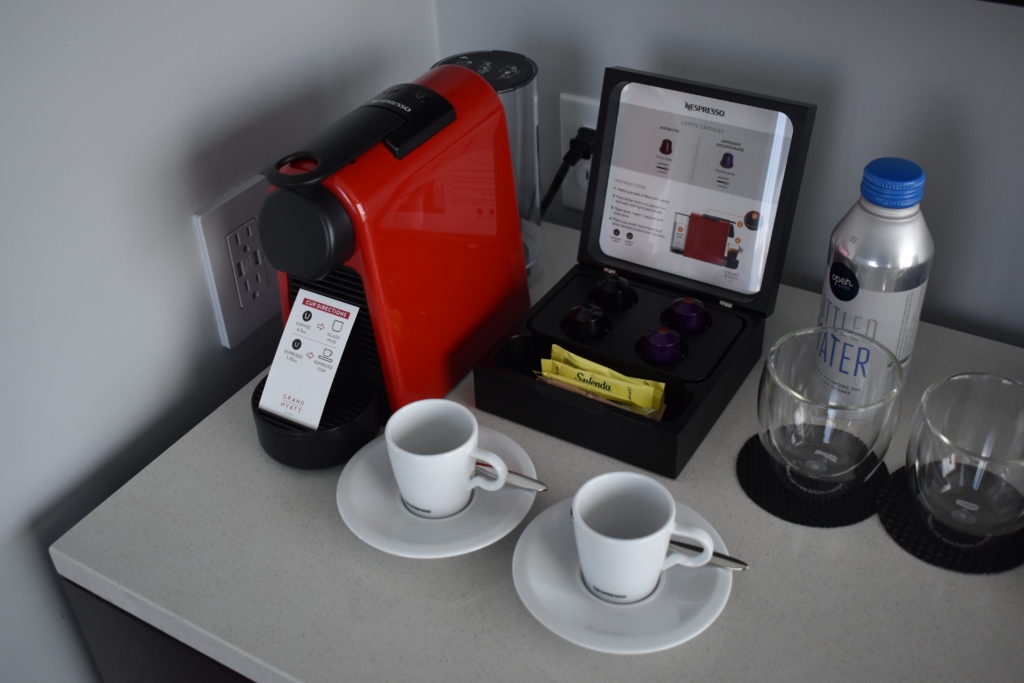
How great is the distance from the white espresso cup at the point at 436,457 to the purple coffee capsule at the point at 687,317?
25 centimetres

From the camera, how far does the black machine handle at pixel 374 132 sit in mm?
774

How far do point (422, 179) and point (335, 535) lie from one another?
1.05ft

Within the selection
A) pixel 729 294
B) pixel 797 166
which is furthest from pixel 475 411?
pixel 797 166

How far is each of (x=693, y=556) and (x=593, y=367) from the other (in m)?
0.23

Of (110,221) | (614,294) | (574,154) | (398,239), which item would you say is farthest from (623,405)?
(110,221)

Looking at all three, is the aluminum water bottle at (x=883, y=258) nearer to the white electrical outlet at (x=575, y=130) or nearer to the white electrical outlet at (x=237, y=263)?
the white electrical outlet at (x=575, y=130)

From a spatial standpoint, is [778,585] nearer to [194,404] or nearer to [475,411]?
[475,411]

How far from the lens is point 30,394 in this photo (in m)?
0.85

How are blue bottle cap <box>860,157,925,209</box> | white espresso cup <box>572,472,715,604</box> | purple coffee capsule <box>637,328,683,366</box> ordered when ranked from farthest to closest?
purple coffee capsule <box>637,328,683,366</box>
blue bottle cap <box>860,157,925,209</box>
white espresso cup <box>572,472,715,604</box>

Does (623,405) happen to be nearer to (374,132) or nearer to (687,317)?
(687,317)

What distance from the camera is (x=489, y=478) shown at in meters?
0.81

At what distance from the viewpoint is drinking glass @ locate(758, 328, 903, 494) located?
809 mm

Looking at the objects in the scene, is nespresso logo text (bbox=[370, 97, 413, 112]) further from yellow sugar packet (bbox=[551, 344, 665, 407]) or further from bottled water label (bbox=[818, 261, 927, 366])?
bottled water label (bbox=[818, 261, 927, 366])

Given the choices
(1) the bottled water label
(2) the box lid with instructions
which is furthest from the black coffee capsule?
(1) the bottled water label
